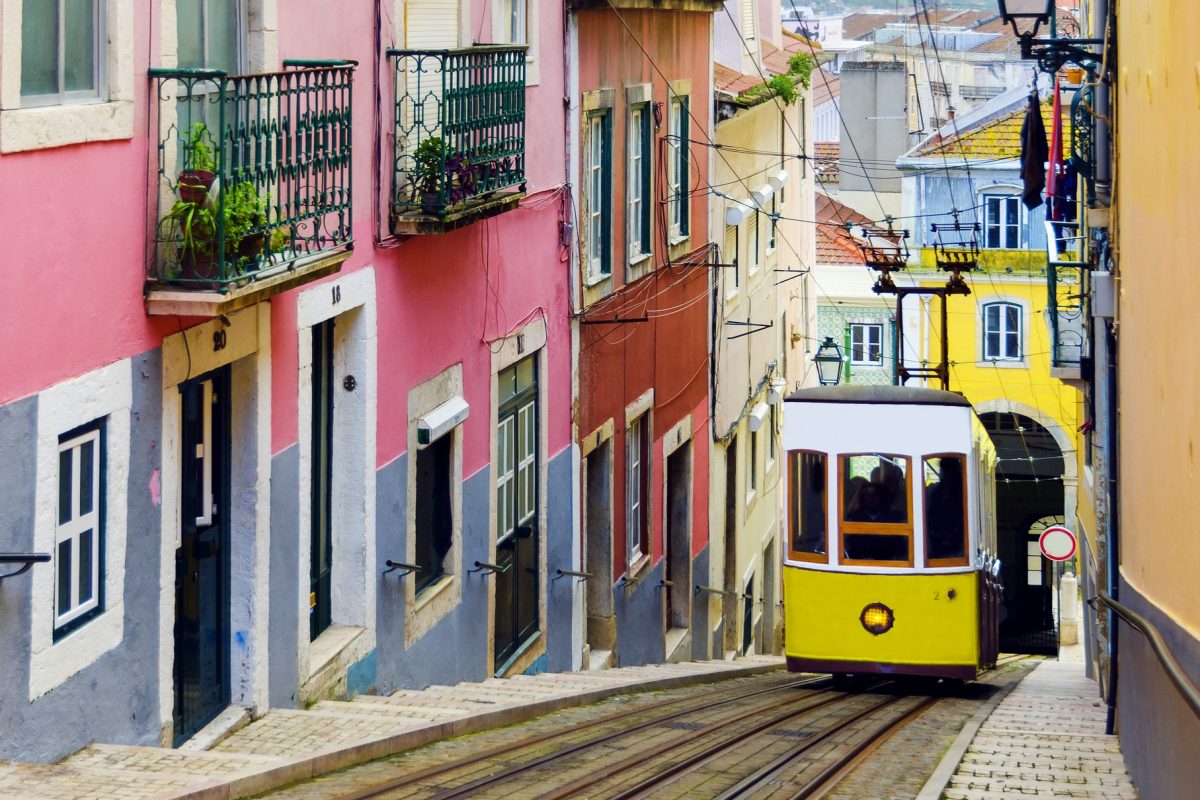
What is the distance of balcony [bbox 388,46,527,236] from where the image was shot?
1117cm

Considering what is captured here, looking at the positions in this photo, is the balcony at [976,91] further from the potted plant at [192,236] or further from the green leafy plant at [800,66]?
the potted plant at [192,236]

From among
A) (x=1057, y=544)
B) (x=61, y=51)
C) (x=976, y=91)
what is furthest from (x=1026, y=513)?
(x=61, y=51)

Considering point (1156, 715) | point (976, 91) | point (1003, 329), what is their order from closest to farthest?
point (1156, 715)
point (1003, 329)
point (976, 91)

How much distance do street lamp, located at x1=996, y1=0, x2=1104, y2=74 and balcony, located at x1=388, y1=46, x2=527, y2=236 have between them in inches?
131

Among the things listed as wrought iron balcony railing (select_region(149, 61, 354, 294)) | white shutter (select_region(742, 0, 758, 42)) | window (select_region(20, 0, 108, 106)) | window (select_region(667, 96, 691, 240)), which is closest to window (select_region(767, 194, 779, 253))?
white shutter (select_region(742, 0, 758, 42))

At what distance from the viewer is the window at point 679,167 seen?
19.1m

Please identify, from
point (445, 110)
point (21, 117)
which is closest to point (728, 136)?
point (445, 110)

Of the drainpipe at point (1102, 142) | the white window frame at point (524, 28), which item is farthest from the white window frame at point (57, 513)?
the drainpipe at point (1102, 142)

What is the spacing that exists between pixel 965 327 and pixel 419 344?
30555 mm

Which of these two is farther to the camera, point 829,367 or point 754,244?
point 754,244

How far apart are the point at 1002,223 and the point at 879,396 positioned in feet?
89.0

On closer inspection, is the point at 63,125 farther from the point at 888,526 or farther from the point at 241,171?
the point at 888,526

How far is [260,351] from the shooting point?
932 centimetres

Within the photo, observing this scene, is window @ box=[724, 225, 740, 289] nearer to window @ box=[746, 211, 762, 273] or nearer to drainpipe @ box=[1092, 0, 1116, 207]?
window @ box=[746, 211, 762, 273]
